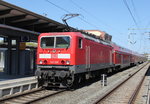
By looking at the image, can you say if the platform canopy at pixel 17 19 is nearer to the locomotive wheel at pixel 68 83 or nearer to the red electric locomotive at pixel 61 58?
the red electric locomotive at pixel 61 58

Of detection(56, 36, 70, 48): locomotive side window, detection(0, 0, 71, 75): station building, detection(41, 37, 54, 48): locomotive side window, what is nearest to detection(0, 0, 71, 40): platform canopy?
detection(0, 0, 71, 75): station building

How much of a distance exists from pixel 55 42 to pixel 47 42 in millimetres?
541

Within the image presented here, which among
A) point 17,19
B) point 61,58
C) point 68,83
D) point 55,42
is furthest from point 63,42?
point 17,19

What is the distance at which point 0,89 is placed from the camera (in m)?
9.55

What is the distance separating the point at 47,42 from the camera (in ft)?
40.0

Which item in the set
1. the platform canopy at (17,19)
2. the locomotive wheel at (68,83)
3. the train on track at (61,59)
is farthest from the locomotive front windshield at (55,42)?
the platform canopy at (17,19)

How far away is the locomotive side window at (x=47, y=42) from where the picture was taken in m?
12.0

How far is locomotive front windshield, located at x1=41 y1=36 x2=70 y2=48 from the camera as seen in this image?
1168 centimetres

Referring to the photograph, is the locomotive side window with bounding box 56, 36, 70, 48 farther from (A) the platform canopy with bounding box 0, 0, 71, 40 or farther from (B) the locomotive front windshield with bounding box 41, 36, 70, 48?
(A) the platform canopy with bounding box 0, 0, 71, 40

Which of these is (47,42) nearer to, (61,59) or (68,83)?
(61,59)

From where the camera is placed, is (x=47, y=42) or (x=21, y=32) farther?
(x=21, y=32)

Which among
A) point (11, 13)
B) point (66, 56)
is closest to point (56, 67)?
point (66, 56)

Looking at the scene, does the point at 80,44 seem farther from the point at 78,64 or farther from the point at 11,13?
the point at 11,13

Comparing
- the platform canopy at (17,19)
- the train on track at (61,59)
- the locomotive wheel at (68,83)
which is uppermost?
the platform canopy at (17,19)
